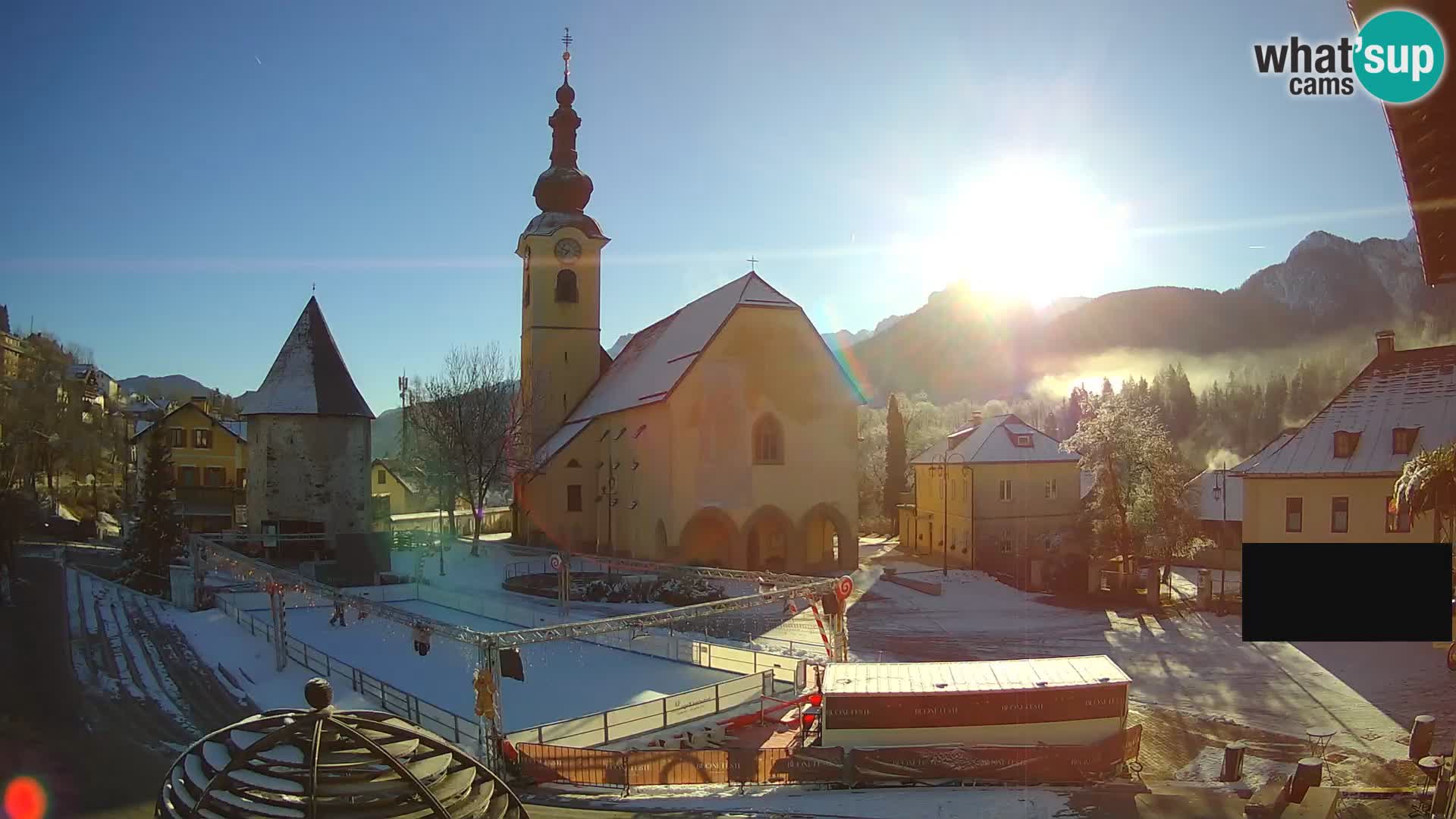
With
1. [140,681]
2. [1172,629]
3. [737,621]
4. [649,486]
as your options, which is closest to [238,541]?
[649,486]

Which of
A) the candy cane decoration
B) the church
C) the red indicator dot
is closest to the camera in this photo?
the red indicator dot

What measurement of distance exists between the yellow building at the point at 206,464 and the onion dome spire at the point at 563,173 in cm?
2160

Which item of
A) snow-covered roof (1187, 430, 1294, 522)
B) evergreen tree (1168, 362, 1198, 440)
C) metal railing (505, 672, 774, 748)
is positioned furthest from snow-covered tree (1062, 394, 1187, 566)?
metal railing (505, 672, 774, 748)

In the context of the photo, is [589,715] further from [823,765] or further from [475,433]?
[475,433]

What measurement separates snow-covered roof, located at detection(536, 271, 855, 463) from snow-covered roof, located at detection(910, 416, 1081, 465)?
8664 millimetres

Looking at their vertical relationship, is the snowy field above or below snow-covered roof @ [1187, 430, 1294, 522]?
below

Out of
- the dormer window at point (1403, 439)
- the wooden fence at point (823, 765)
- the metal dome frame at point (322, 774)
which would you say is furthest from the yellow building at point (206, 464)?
the dormer window at point (1403, 439)

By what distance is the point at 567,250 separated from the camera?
48094mm

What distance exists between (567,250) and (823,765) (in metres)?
38.6

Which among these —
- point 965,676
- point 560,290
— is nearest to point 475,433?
point 560,290

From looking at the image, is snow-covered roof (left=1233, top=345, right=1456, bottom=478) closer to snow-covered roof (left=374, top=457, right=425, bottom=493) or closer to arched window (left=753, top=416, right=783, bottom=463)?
arched window (left=753, top=416, right=783, bottom=463)

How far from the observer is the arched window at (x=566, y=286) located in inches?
1910

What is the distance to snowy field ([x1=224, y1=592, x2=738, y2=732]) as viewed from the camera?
17.4 metres
